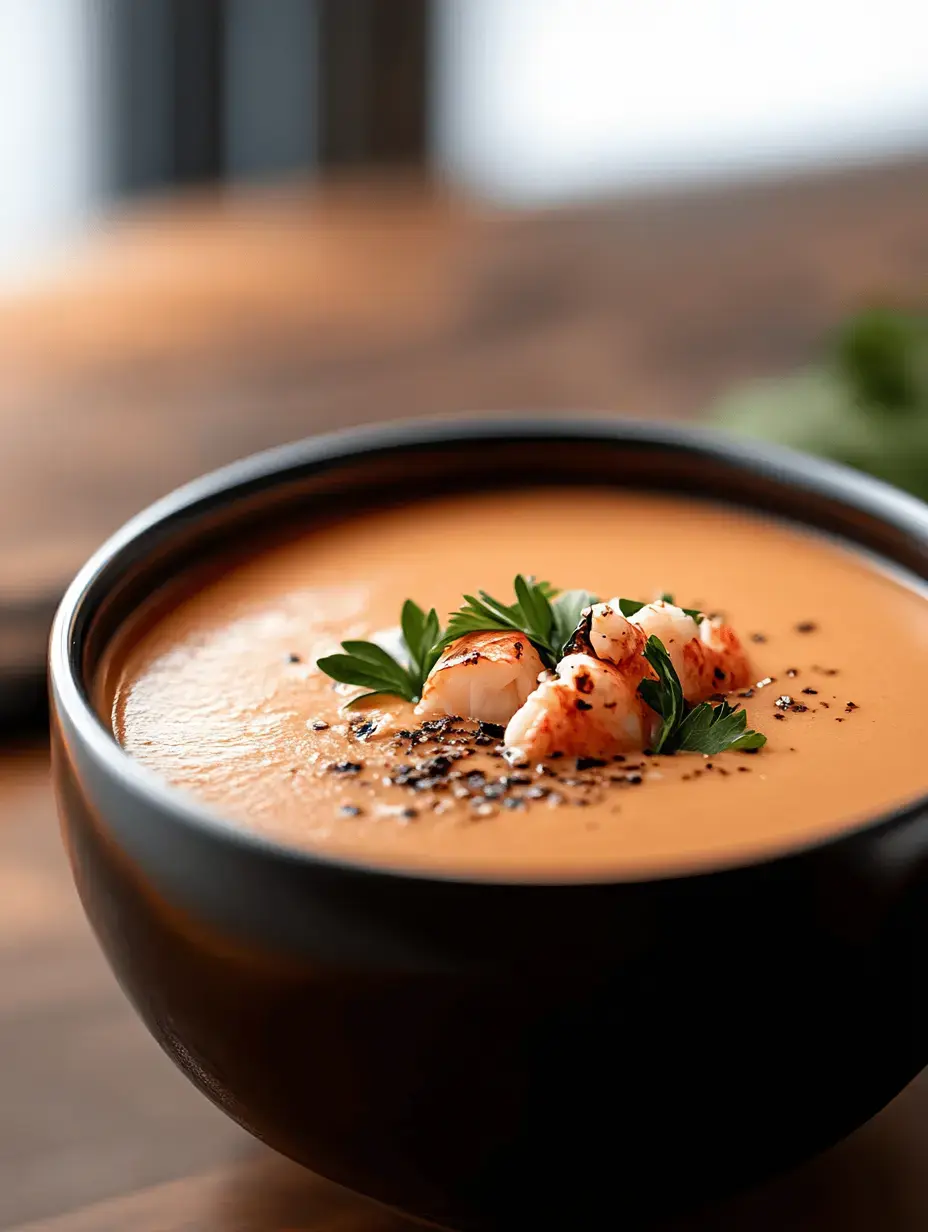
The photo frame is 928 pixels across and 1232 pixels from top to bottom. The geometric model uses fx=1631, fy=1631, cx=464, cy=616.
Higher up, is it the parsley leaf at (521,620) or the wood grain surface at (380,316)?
the wood grain surface at (380,316)

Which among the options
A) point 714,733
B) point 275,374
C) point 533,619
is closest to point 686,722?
point 714,733

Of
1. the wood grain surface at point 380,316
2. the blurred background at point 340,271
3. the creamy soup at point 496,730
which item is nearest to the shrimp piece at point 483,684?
the creamy soup at point 496,730

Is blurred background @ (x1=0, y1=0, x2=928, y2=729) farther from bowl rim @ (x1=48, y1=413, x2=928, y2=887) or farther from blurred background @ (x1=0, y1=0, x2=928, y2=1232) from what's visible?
bowl rim @ (x1=48, y1=413, x2=928, y2=887)

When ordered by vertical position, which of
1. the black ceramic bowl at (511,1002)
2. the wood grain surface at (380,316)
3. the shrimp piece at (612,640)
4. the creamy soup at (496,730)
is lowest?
the black ceramic bowl at (511,1002)

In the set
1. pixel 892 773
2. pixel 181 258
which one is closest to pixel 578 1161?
pixel 892 773

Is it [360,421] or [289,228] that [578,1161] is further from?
[289,228]

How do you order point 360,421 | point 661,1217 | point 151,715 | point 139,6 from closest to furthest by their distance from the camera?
point 661,1217, point 151,715, point 360,421, point 139,6

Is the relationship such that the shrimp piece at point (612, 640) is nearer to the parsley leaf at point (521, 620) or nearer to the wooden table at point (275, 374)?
the parsley leaf at point (521, 620)

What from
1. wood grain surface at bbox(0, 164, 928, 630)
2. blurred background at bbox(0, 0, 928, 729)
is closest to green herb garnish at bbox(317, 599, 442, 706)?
blurred background at bbox(0, 0, 928, 729)
